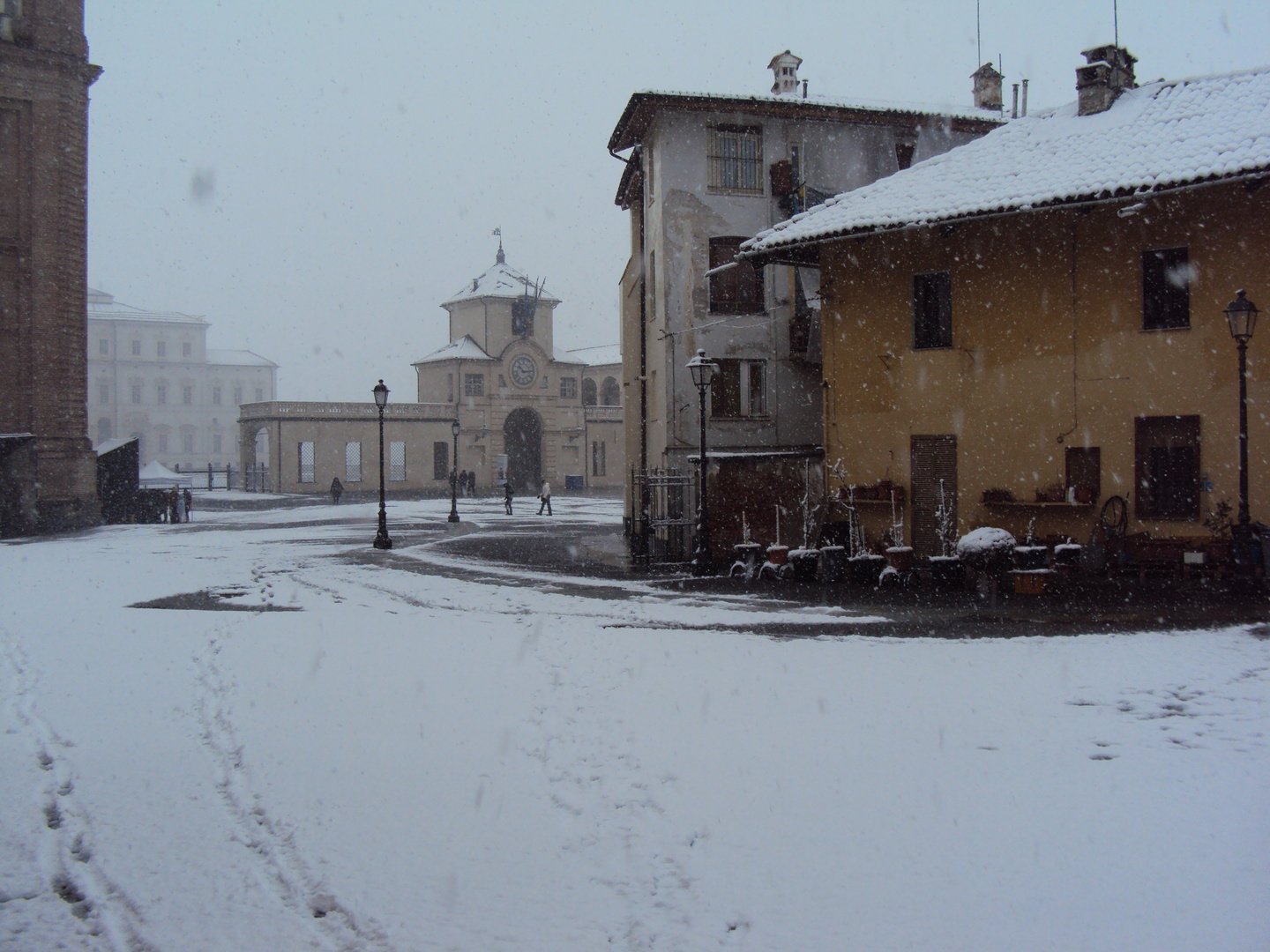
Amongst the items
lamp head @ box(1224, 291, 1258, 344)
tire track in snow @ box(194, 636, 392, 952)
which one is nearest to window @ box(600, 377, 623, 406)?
lamp head @ box(1224, 291, 1258, 344)

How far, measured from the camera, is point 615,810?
17.9 feet

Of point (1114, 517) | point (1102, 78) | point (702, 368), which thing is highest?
point (1102, 78)

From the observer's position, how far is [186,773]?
6.12 m

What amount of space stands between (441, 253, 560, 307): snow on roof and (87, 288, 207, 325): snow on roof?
4849cm

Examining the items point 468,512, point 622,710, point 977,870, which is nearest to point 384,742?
point 622,710

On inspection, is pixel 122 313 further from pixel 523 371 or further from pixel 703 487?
pixel 703 487

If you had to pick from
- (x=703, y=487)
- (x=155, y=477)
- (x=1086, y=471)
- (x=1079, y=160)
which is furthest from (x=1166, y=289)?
(x=155, y=477)

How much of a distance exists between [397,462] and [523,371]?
10.2 meters

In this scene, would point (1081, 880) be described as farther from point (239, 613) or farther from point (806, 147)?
point (806, 147)

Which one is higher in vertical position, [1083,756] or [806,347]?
[806,347]

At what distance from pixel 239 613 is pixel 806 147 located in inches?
690

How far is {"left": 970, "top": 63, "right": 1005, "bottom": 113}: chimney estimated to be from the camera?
86.1ft

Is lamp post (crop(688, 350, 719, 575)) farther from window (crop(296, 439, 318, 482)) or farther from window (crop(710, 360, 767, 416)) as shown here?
window (crop(296, 439, 318, 482))

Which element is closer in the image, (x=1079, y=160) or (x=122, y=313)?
(x=1079, y=160)
